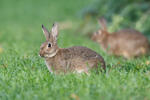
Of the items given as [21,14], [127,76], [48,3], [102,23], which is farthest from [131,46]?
[48,3]

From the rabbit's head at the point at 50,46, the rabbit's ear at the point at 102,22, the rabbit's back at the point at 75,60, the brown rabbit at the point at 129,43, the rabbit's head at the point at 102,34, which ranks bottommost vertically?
the rabbit's back at the point at 75,60

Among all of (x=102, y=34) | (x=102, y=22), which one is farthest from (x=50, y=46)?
(x=102, y=34)

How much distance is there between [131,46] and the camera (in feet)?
34.1

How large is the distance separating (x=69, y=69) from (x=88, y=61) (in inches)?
14.9

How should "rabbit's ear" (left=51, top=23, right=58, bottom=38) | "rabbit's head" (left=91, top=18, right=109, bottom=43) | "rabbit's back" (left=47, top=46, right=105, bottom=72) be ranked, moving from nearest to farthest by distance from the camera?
"rabbit's back" (left=47, top=46, right=105, bottom=72) → "rabbit's ear" (left=51, top=23, right=58, bottom=38) → "rabbit's head" (left=91, top=18, right=109, bottom=43)

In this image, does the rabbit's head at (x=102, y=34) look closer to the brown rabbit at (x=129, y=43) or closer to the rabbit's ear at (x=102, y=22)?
the rabbit's ear at (x=102, y=22)

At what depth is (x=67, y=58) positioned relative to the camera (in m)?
5.96

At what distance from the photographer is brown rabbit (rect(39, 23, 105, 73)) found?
573 cm

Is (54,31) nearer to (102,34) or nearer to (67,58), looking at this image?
(67,58)

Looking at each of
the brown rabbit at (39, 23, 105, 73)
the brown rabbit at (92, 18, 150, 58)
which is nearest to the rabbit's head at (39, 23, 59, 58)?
the brown rabbit at (39, 23, 105, 73)

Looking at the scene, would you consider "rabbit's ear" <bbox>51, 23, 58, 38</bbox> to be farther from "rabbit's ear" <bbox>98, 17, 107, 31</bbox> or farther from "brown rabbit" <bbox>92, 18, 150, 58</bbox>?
"rabbit's ear" <bbox>98, 17, 107, 31</bbox>

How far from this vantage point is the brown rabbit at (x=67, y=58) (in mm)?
5730

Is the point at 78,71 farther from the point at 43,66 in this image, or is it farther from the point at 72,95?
the point at 72,95

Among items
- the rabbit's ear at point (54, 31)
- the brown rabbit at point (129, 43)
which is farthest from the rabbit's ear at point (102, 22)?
the rabbit's ear at point (54, 31)
